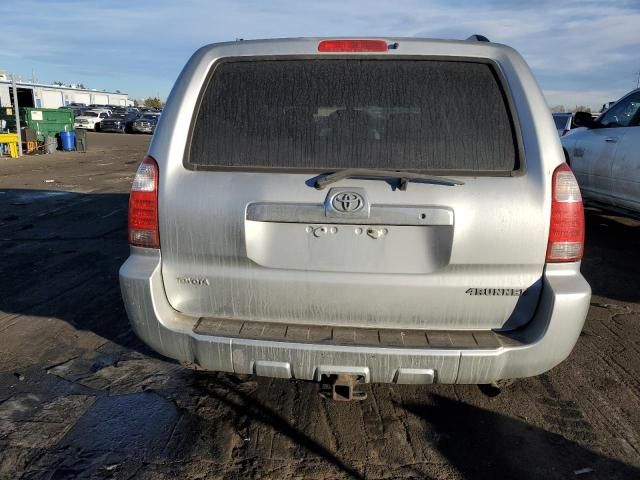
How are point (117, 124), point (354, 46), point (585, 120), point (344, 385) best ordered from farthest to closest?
1. point (117, 124)
2. point (585, 120)
3. point (354, 46)
4. point (344, 385)

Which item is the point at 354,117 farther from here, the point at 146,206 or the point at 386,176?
the point at 146,206

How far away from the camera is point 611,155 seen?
6605mm

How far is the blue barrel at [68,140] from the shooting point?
2338cm

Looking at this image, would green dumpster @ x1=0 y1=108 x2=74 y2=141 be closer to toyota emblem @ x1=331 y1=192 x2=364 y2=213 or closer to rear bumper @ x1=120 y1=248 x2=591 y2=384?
→ rear bumper @ x1=120 y1=248 x2=591 y2=384

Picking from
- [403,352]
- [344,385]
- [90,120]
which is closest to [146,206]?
[344,385]

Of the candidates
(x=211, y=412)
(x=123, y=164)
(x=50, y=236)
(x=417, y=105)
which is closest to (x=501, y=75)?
(x=417, y=105)

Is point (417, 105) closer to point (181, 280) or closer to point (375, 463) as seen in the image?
point (181, 280)

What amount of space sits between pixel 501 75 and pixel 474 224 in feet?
2.62

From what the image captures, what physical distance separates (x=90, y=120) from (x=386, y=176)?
145 feet

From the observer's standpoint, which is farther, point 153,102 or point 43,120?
point 153,102

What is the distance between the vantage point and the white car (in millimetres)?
41469

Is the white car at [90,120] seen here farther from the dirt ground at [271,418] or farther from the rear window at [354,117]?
the rear window at [354,117]

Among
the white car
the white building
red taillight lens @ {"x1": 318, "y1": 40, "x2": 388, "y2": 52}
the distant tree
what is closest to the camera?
red taillight lens @ {"x1": 318, "y1": 40, "x2": 388, "y2": 52}

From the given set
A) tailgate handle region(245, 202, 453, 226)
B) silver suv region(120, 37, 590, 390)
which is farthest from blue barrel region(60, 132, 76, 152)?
tailgate handle region(245, 202, 453, 226)
